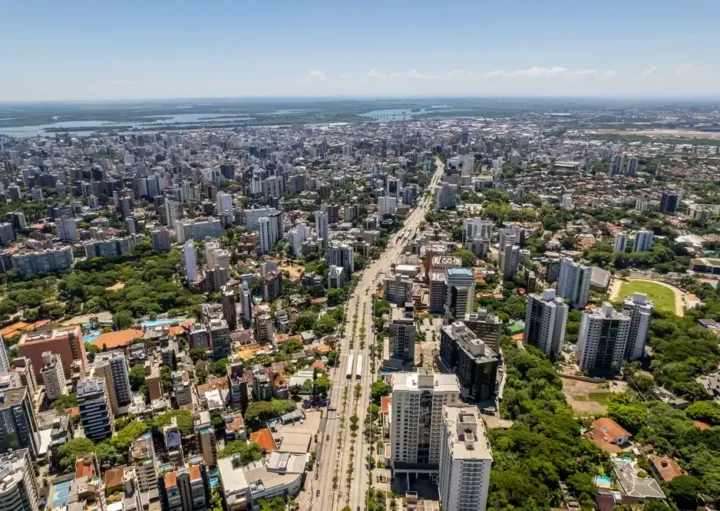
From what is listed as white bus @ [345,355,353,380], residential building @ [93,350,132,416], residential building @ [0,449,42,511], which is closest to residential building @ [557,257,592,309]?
white bus @ [345,355,353,380]

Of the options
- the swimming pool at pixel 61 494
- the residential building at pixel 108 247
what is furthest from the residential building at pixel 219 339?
the residential building at pixel 108 247

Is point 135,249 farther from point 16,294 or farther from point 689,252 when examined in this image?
point 689,252

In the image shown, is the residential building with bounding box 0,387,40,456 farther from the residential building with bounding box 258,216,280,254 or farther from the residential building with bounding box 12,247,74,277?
the residential building with bounding box 258,216,280,254

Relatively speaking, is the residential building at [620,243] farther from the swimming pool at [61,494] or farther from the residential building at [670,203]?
the swimming pool at [61,494]

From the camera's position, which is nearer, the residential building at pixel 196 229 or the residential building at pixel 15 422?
the residential building at pixel 15 422

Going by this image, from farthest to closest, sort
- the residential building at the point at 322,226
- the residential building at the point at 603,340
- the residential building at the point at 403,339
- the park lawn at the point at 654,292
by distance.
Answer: the residential building at the point at 322,226
the park lawn at the point at 654,292
the residential building at the point at 403,339
the residential building at the point at 603,340

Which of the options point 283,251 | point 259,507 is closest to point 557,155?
point 283,251

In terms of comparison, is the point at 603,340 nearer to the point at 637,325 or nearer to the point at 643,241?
the point at 637,325
